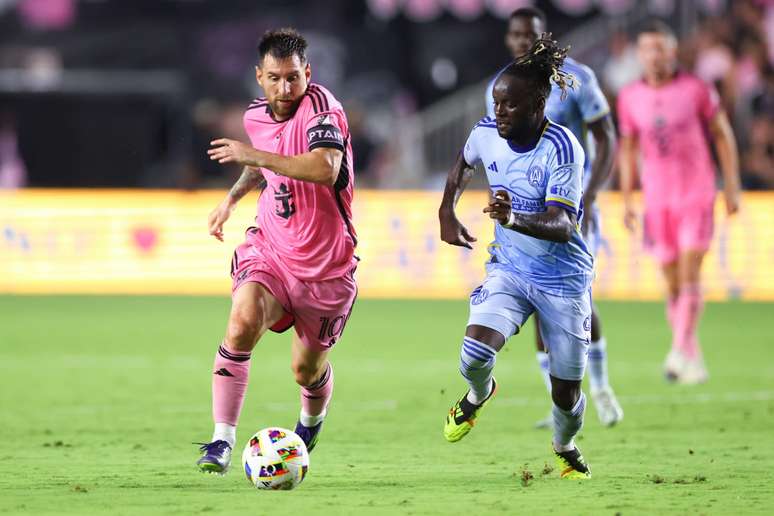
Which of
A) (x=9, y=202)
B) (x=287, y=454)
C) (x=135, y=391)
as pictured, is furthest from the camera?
(x=9, y=202)

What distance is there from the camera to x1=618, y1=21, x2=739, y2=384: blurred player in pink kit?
1130 cm

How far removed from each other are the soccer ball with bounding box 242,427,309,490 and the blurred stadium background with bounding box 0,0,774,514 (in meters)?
0.29

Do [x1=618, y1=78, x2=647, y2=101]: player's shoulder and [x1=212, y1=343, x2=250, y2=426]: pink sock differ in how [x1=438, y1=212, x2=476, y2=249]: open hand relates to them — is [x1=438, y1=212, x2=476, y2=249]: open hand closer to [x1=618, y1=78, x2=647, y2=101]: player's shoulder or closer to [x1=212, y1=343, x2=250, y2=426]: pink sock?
[x1=212, y1=343, x2=250, y2=426]: pink sock

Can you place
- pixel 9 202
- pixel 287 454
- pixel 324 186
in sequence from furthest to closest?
pixel 9 202
pixel 324 186
pixel 287 454

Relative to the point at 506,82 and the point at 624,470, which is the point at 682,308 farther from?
the point at 506,82

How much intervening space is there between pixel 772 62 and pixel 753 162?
2121 millimetres

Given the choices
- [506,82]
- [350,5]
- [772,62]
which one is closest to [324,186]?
[506,82]

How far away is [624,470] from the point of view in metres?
7.41

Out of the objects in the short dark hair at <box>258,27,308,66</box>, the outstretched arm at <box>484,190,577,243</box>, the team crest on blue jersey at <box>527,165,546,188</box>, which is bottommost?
the outstretched arm at <box>484,190,577,243</box>

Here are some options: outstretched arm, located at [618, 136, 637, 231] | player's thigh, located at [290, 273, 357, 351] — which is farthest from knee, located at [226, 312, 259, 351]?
outstretched arm, located at [618, 136, 637, 231]

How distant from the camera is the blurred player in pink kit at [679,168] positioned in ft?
37.1

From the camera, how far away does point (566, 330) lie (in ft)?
22.9

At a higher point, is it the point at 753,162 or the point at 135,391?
the point at 753,162

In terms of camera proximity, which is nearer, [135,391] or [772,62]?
[135,391]
